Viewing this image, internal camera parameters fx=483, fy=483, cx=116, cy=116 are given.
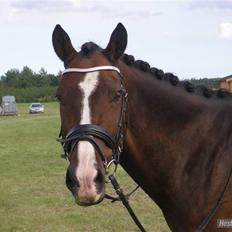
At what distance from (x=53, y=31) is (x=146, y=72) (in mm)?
790

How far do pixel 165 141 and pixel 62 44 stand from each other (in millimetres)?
1055

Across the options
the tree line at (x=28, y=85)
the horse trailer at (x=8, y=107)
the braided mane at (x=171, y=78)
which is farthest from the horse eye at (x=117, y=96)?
the tree line at (x=28, y=85)

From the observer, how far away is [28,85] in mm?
108312

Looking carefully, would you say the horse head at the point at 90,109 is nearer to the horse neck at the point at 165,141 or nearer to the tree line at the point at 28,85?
the horse neck at the point at 165,141

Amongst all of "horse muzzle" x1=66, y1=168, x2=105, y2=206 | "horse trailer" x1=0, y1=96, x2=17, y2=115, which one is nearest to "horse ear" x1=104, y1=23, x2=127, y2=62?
"horse muzzle" x1=66, y1=168, x2=105, y2=206

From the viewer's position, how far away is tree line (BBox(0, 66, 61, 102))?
91.5 m

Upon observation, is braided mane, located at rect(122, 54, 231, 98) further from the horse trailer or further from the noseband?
the horse trailer

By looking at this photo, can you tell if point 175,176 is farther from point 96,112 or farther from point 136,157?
point 96,112

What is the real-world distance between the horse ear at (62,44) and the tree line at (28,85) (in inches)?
2698

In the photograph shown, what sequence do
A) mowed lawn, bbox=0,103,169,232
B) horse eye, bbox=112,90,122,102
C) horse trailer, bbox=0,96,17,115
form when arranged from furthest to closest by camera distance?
horse trailer, bbox=0,96,17,115, mowed lawn, bbox=0,103,169,232, horse eye, bbox=112,90,122,102

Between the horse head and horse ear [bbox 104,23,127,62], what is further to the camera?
horse ear [bbox 104,23,127,62]

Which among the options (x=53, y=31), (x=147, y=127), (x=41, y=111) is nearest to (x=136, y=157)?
(x=147, y=127)

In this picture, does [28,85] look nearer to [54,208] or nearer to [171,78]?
[54,208]

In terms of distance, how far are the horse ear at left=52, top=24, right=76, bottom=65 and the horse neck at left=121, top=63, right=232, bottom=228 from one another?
41cm
